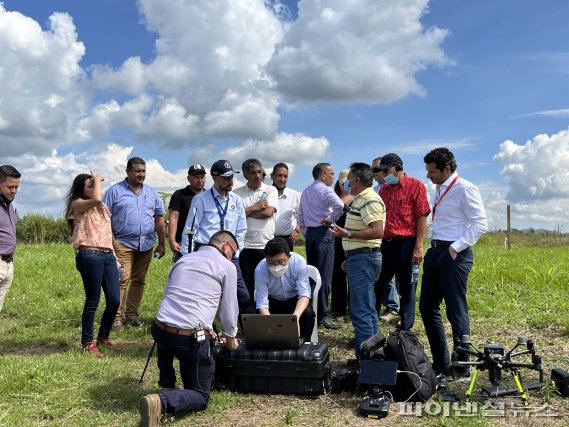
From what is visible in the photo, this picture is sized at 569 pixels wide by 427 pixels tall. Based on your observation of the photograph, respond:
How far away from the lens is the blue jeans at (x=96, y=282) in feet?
19.2

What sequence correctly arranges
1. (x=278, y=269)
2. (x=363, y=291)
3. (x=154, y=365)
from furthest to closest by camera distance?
(x=154, y=365), (x=278, y=269), (x=363, y=291)

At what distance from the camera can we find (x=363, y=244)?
5.40 m

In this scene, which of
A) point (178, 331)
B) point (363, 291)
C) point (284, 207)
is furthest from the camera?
point (284, 207)

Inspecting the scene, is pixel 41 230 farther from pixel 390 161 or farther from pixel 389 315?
pixel 390 161

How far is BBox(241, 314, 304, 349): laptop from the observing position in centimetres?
483

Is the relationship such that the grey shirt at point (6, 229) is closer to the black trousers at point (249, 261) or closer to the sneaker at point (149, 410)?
the black trousers at point (249, 261)

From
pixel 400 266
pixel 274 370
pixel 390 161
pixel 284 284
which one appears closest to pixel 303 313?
pixel 284 284

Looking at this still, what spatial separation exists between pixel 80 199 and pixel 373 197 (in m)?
3.22

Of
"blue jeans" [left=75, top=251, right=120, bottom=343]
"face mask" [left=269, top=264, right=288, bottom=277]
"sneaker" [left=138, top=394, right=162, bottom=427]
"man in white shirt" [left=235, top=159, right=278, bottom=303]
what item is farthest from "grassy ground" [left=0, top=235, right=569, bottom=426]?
"man in white shirt" [left=235, top=159, right=278, bottom=303]

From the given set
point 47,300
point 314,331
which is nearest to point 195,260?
point 314,331

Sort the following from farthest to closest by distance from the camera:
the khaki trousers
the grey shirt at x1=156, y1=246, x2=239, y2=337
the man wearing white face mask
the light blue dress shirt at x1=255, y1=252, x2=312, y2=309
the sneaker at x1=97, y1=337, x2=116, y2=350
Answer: the khaki trousers → the sneaker at x1=97, y1=337, x2=116, y2=350 → the light blue dress shirt at x1=255, y1=252, x2=312, y2=309 → the man wearing white face mask → the grey shirt at x1=156, y1=246, x2=239, y2=337

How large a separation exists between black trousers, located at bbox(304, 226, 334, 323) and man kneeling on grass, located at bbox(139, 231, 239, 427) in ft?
8.81

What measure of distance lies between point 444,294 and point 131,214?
13.1 feet

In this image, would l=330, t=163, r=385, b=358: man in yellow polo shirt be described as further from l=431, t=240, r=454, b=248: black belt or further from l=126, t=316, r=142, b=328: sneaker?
l=126, t=316, r=142, b=328: sneaker
